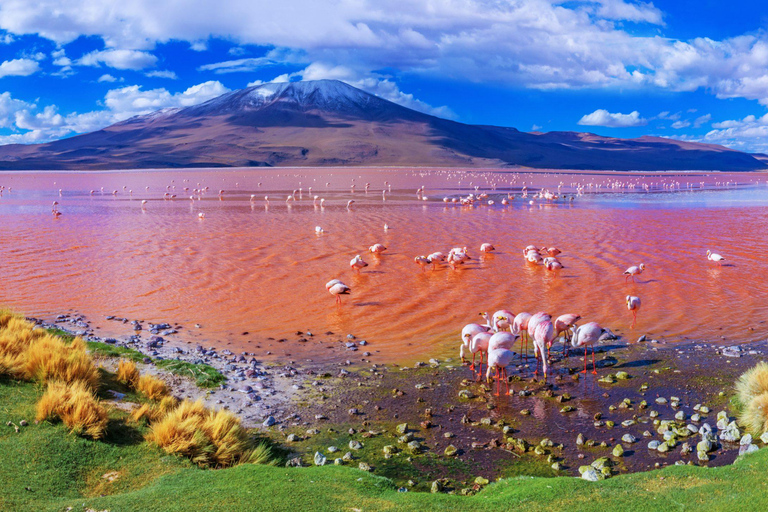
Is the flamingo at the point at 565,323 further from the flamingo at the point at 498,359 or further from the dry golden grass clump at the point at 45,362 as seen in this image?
Result: the dry golden grass clump at the point at 45,362

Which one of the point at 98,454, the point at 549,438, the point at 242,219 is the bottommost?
the point at 549,438

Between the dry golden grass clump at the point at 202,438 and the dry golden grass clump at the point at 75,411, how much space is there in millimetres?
564

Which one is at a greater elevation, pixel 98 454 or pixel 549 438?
pixel 98 454

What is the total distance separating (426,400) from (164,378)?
4237 millimetres

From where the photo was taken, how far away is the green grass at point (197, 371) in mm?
9088

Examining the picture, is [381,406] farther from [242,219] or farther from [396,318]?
[242,219]

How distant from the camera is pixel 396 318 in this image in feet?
43.4

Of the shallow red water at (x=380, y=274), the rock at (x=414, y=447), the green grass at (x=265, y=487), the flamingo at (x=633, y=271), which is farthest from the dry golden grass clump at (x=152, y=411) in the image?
the flamingo at (x=633, y=271)

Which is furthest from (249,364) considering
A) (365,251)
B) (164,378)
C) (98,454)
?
(365,251)

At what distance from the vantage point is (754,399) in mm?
7410

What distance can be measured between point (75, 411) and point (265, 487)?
2.52 meters

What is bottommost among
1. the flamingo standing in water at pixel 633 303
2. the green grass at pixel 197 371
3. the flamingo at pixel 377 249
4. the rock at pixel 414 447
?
the rock at pixel 414 447

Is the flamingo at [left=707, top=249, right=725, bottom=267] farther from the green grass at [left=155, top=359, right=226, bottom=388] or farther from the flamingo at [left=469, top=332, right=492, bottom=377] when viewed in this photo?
the green grass at [left=155, top=359, right=226, bottom=388]

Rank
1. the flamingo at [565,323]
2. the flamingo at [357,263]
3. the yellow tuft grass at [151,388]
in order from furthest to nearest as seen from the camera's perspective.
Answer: the flamingo at [357,263], the flamingo at [565,323], the yellow tuft grass at [151,388]
